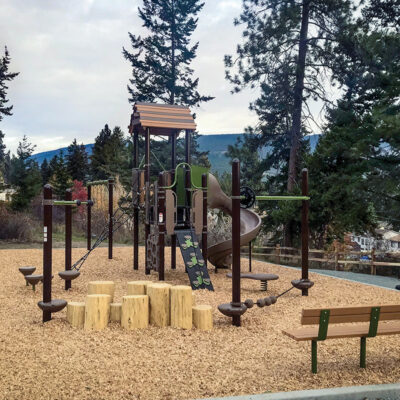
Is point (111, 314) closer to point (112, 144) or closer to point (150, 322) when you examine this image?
point (150, 322)

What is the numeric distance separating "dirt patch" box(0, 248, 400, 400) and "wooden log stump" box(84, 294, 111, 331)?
16cm

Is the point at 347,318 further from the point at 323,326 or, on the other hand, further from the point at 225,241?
the point at 225,241

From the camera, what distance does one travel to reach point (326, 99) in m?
16.4

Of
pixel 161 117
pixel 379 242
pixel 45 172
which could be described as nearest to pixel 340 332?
pixel 161 117

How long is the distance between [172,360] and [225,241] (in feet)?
19.0

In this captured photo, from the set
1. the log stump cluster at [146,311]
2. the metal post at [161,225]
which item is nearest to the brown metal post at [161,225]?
the metal post at [161,225]

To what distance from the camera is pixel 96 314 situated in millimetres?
5715

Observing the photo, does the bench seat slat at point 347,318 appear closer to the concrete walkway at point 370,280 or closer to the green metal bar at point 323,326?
the green metal bar at point 323,326

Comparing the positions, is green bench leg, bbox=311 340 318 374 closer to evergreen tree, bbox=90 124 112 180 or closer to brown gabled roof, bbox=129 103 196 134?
brown gabled roof, bbox=129 103 196 134

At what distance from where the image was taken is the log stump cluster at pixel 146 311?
5730 mm

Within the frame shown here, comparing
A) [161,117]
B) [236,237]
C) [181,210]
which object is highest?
[161,117]

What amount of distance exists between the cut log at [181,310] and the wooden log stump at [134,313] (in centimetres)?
35

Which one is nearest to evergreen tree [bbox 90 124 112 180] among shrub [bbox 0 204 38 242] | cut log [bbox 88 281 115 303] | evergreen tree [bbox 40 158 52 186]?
evergreen tree [bbox 40 158 52 186]

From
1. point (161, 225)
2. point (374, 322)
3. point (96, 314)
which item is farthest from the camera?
point (161, 225)
